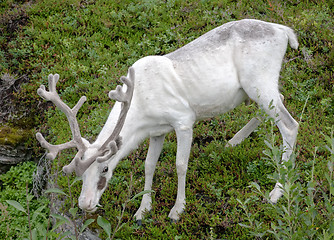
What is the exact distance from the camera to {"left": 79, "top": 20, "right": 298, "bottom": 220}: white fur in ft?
17.7

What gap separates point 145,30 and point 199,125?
12.0 ft

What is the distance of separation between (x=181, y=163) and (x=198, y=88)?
107 cm

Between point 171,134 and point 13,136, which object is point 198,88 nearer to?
point 171,134

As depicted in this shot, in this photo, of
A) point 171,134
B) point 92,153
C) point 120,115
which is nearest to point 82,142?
point 92,153

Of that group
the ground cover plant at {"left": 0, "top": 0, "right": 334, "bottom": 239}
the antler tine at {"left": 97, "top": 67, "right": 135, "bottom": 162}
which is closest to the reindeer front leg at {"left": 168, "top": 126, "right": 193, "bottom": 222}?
the ground cover plant at {"left": 0, "top": 0, "right": 334, "bottom": 239}

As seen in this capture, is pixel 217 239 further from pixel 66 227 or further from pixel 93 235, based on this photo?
pixel 66 227

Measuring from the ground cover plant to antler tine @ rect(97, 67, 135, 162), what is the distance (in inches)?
18.6

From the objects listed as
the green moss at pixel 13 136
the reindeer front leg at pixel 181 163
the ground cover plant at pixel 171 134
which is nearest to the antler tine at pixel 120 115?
the ground cover plant at pixel 171 134

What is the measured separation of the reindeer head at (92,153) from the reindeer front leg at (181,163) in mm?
957

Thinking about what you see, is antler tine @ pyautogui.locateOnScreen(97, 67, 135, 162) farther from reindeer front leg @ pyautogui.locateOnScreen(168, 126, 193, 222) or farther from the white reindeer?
reindeer front leg @ pyautogui.locateOnScreen(168, 126, 193, 222)

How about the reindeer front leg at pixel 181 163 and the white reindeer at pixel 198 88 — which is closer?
the white reindeer at pixel 198 88

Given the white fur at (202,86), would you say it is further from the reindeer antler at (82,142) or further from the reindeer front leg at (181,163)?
the reindeer antler at (82,142)

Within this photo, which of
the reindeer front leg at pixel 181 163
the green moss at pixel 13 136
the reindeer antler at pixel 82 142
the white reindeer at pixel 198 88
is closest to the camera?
the reindeer antler at pixel 82 142

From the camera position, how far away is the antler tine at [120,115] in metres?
4.55
